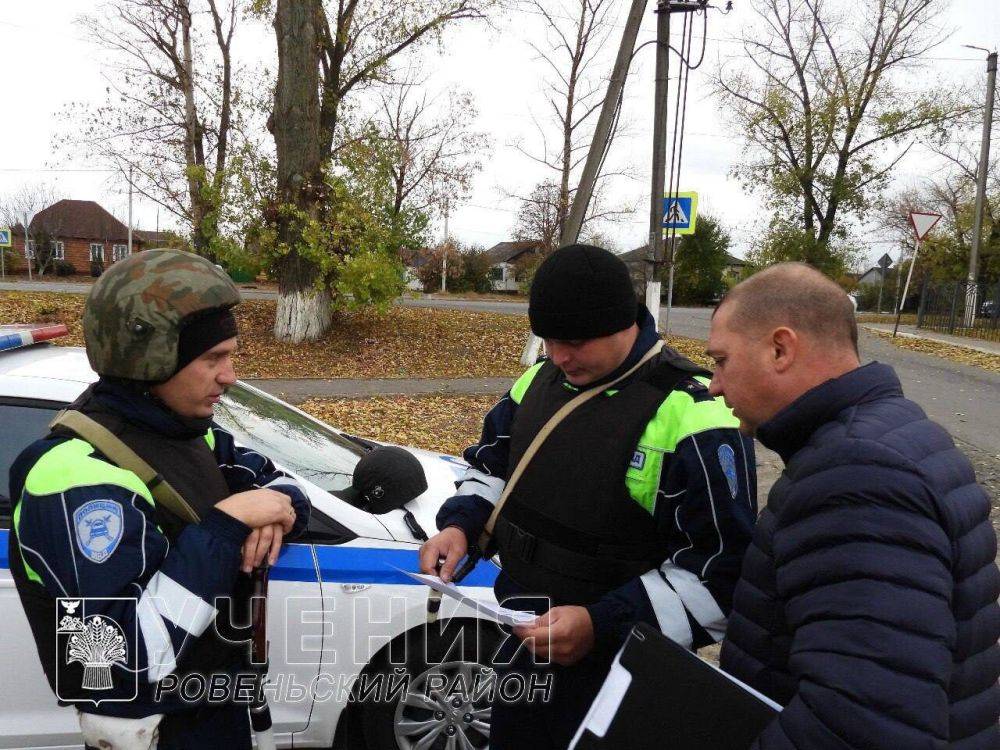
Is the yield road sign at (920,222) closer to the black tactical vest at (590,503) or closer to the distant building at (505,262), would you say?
the black tactical vest at (590,503)

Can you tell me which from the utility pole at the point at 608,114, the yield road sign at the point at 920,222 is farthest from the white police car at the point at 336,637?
the yield road sign at the point at 920,222

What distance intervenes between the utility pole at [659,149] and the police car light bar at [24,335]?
21.6 feet

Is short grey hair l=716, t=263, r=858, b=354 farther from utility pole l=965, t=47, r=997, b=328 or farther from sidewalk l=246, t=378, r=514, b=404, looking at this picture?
utility pole l=965, t=47, r=997, b=328

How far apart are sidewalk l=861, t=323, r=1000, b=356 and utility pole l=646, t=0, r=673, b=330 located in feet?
33.3

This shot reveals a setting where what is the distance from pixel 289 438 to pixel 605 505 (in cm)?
192

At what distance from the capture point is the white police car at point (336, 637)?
234cm

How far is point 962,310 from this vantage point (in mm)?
18594

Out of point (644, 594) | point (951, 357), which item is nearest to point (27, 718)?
point (644, 594)

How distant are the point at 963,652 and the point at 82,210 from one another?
211 ft

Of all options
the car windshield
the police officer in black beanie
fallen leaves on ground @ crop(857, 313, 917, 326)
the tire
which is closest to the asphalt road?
the car windshield

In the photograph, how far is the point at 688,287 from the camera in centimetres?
4166

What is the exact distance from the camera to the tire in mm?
2551

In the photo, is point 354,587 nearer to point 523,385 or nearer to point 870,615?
point 523,385

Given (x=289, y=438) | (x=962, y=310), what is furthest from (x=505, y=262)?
(x=289, y=438)
